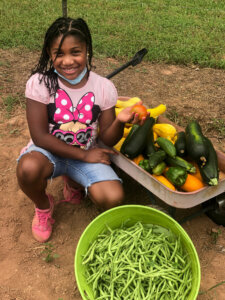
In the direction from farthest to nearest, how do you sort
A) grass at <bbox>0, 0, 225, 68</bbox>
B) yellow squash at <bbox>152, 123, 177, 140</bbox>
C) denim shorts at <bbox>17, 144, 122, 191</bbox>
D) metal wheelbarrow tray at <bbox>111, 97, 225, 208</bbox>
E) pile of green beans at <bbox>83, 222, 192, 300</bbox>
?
1. grass at <bbox>0, 0, 225, 68</bbox>
2. yellow squash at <bbox>152, 123, 177, 140</bbox>
3. denim shorts at <bbox>17, 144, 122, 191</bbox>
4. metal wheelbarrow tray at <bbox>111, 97, 225, 208</bbox>
5. pile of green beans at <bbox>83, 222, 192, 300</bbox>

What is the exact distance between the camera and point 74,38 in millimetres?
2191

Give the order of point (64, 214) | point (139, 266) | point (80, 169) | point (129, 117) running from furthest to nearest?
point (64, 214) < point (80, 169) < point (129, 117) < point (139, 266)

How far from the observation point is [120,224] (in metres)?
2.39

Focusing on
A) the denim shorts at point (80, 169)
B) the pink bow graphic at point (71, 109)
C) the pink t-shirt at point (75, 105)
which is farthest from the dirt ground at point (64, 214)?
the pink bow graphic at point (71, 109)

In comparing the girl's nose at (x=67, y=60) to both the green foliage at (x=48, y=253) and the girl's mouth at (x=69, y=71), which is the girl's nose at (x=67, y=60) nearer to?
the girl's mouth at (x=69, y=71)

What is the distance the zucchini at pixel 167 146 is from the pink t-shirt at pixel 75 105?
0.49 meters

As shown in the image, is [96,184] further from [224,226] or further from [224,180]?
[224,226]

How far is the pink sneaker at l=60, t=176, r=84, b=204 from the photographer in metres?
2.94

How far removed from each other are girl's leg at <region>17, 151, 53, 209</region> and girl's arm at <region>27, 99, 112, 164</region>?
10cm

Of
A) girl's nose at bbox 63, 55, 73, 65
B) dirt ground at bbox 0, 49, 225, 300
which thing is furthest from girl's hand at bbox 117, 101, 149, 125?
dirt ground at bbox 0, 49, 225, 300

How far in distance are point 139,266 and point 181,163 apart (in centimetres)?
82

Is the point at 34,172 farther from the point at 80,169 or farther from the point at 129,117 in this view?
the point at 129,117

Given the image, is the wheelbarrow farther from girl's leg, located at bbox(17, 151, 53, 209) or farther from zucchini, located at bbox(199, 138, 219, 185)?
girl's leg, located at bbox(17, 151, 53, 209)

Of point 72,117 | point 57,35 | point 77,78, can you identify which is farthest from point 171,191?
point 57,35
